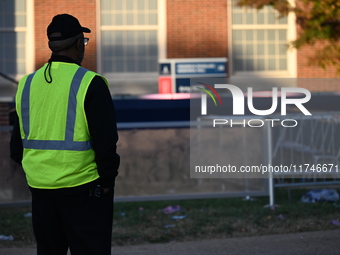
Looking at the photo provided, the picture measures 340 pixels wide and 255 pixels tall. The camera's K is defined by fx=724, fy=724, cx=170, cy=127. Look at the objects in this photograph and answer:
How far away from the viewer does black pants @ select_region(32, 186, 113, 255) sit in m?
4.01

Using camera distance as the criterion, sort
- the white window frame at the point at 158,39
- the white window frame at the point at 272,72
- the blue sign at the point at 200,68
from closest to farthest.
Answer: the blue sign at the point at 200,68, the white window frame at the point at 158,39, the white window frame at the point at 272,72

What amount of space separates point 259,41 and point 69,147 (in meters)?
17.8

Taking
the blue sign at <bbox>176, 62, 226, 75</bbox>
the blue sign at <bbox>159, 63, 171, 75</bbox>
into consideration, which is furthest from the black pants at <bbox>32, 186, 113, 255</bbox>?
the blue sign at <bbox>159, 63, 171, 75</bbox>

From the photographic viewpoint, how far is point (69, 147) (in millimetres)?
3971

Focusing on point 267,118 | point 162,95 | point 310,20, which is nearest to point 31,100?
point 267,118

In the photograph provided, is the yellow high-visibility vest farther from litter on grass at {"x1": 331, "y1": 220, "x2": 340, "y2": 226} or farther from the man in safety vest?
litter on grass at {"x1": 331, "y1": 220, "x2": 340, "y2": 226}

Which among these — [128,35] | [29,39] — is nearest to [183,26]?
[128,35]

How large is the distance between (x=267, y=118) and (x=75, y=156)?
6162 millimetres

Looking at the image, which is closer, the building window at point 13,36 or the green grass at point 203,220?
the green grass at point 203,220

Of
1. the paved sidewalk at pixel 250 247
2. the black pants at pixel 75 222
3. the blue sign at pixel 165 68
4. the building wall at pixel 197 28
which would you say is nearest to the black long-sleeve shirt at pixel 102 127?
the black pants at pixel 75 222

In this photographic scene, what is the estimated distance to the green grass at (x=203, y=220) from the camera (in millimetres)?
8250

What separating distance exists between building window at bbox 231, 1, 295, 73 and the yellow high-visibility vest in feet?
57.2

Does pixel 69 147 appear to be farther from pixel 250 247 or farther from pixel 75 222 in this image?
pixel 250 247

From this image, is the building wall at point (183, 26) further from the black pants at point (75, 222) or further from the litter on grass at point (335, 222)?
the black pants at point (75, 222)
